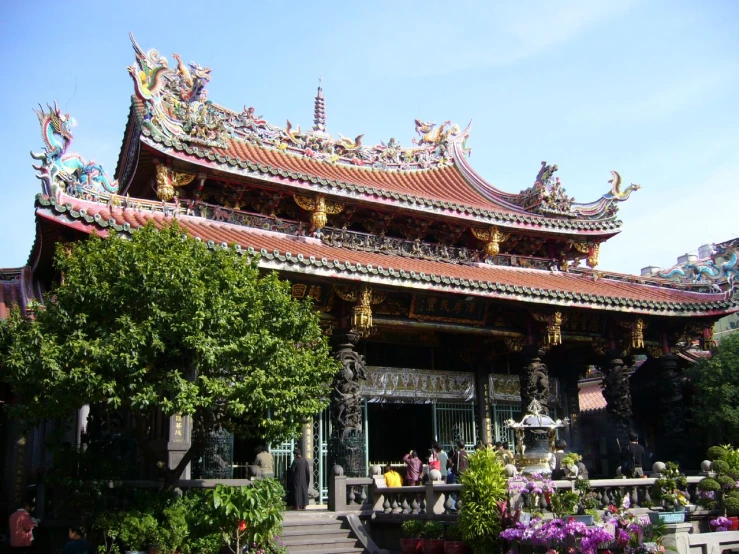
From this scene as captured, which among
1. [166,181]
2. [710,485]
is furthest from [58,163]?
[710,485]

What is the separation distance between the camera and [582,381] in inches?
1145

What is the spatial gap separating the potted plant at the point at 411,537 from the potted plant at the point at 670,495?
343 centimetres

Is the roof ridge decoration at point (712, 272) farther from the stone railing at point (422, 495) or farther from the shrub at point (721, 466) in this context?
the stone railing at point (422, 495)

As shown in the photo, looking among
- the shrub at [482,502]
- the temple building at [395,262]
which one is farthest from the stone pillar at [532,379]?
the shrub at [482,502]

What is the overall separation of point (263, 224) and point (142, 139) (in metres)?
3.06

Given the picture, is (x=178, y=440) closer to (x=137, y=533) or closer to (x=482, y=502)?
(x=137, y=533)

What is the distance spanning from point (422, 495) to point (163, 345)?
5.61m

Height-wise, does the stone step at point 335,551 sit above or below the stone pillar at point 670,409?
below

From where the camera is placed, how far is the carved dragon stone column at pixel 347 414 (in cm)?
1405

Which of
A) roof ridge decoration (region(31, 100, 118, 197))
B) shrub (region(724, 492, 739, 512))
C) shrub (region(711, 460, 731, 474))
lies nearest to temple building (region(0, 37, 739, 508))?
roof ridge decoration (region(31, 100, 118, 197))

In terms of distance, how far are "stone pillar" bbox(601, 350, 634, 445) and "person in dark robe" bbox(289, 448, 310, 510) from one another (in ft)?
25.2

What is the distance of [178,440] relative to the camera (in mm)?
12820

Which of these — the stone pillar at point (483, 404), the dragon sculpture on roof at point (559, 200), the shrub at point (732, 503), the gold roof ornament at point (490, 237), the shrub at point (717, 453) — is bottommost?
the shrub at point (732, 503)

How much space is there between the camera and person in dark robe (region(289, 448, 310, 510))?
13.7 metres
